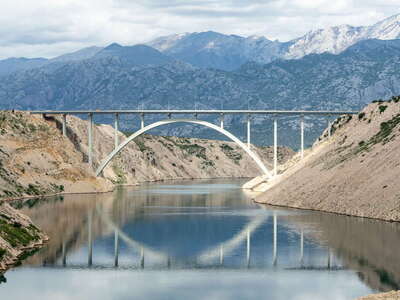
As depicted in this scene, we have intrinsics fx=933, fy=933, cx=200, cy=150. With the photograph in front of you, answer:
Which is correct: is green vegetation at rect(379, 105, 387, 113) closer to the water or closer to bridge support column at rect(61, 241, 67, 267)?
the water

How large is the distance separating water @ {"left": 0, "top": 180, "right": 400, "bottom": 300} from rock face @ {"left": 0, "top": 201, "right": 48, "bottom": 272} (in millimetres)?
1090

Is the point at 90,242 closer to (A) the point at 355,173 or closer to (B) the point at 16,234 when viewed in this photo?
(B) the point at 16,234

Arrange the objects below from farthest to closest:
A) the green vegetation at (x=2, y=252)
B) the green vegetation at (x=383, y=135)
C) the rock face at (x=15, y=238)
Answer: the green vegetation at (x=383, y=135) < the rock face at (x=15, y=238) < the green vegetation at (x=2, y=252)

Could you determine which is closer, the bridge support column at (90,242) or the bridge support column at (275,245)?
the bridge support column at (275,245)

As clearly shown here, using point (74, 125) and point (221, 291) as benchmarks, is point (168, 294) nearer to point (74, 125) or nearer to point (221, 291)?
point (221, 291)

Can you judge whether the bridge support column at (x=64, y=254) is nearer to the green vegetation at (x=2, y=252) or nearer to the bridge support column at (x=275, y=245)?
the green vegetation at (x=2, y=252)

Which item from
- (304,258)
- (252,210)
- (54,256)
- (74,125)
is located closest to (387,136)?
(252,210)

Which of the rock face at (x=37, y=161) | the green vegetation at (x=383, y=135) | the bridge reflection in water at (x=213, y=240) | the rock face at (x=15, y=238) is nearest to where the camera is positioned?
the rock face at (x=15, y=238)

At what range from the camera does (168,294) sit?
52.9m

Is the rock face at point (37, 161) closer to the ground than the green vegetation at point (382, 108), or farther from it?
closer to the ground

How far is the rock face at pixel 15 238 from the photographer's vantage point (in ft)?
209

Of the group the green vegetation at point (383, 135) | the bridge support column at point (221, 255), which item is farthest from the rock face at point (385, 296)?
the green vegetation at point (383, 135)

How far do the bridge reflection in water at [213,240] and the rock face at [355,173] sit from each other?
2900 millimetres

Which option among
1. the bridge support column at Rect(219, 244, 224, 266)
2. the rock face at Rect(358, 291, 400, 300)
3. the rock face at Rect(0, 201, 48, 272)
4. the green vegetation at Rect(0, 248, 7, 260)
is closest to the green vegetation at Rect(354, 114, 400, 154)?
the bridge support column at Rect(219, 244, 224, 266)
